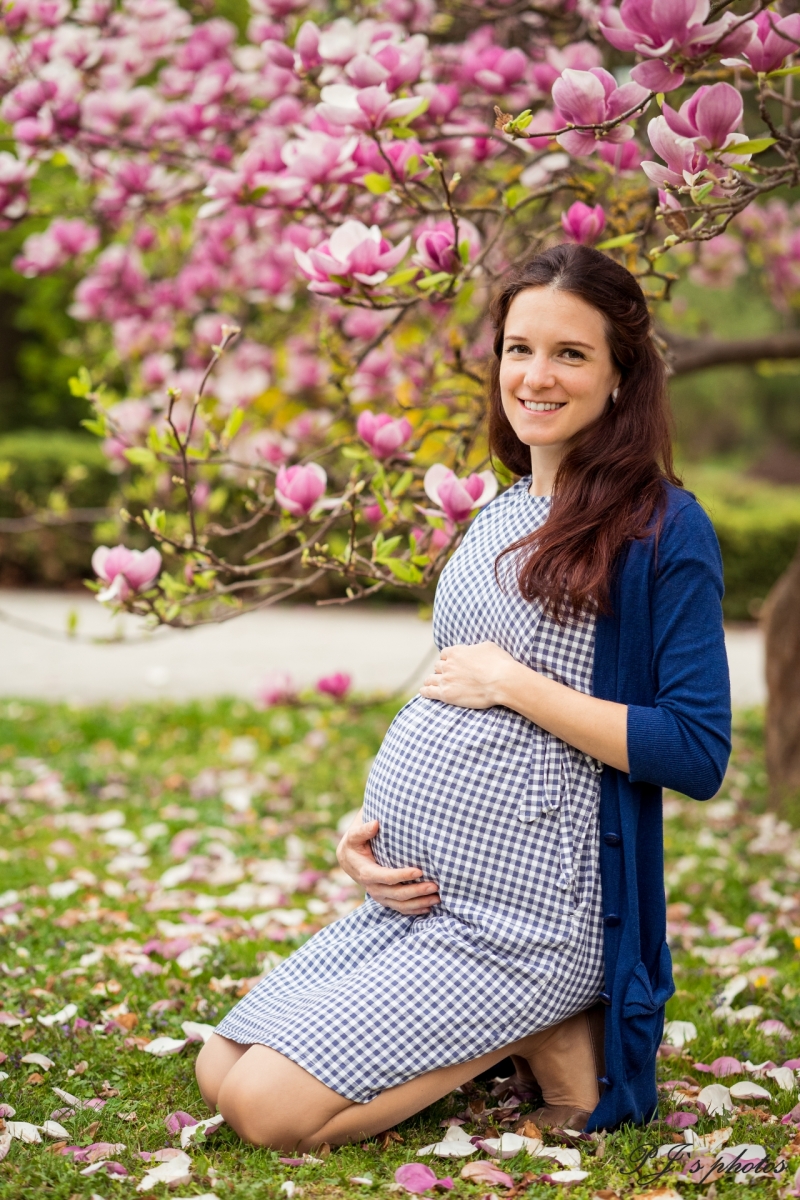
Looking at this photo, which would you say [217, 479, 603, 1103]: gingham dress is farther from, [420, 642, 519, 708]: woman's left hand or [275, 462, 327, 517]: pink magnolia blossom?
[275, 462, 327, 517]: pink magnolia blossom

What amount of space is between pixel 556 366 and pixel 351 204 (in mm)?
1156

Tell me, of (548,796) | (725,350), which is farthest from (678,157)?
(725,350)

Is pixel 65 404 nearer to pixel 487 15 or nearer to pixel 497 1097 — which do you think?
pixel 487 15

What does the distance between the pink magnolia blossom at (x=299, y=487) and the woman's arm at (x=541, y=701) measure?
22.1 inches

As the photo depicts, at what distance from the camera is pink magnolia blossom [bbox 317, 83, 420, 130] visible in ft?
8.11

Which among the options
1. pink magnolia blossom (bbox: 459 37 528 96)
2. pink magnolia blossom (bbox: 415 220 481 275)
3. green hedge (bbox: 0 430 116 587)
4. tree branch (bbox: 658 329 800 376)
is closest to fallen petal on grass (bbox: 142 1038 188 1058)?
pink magnolia blossom (bbox: 415 220 481 275)

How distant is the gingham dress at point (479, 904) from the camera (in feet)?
6.78

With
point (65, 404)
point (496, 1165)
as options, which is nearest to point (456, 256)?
point (496, 1165)

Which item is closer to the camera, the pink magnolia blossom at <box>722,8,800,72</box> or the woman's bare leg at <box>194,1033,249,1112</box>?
the pink magnolia blossom at <box>722,8,800,72</box>

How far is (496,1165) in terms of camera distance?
6.62 ft

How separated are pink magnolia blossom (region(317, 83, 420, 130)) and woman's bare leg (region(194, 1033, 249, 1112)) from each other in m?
1.75

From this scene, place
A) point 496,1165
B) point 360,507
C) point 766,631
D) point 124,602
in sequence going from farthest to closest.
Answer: point 766,631
point 360,507
point 124,602
point 496,1165

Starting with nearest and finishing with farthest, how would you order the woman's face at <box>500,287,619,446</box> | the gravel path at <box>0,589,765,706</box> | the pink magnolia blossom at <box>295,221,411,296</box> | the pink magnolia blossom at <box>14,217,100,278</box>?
the woman's face at <box>500,287,619,446</box> < the pink magnolia blossom at <box>295,221,411,296</box> < the pink magnolia blossom at <box>14,217,100,278</box> < the gravel path at <box>0,589,765,706</box>

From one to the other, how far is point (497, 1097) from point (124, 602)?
3.93ft
